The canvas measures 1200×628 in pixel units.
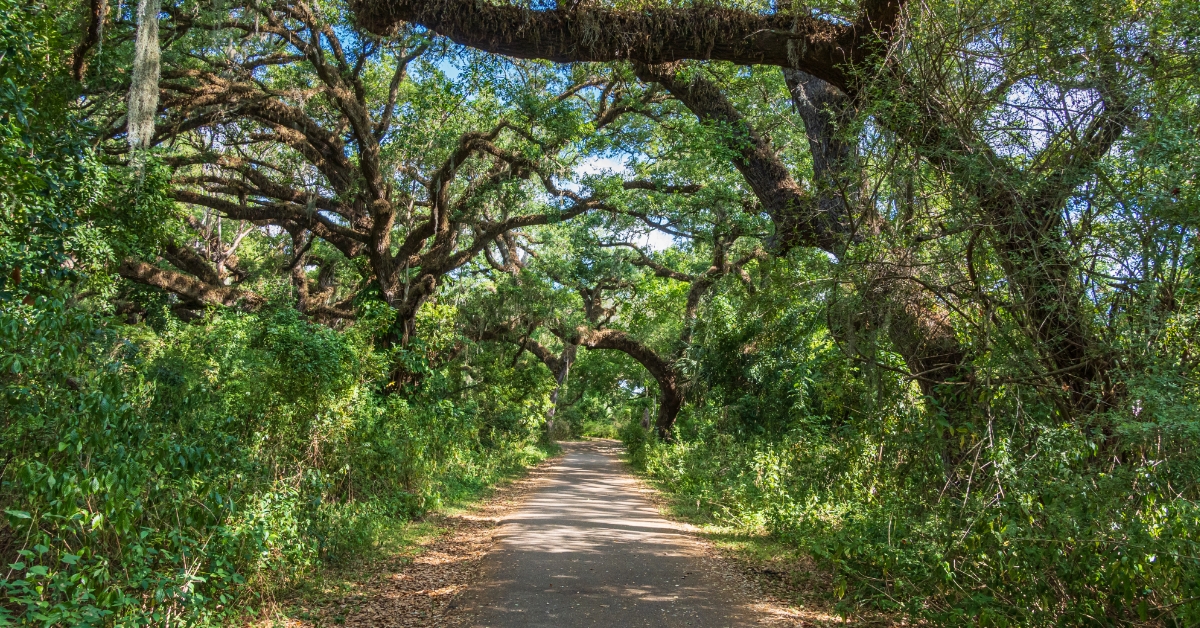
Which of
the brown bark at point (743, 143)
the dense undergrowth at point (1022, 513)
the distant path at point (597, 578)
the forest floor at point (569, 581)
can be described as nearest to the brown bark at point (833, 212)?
the brown bark at point (743, 143)

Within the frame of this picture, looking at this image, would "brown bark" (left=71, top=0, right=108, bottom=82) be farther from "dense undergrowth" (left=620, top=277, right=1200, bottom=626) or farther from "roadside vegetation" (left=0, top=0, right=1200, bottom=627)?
"dense undergrowth" (left=620, top=277, right=1200, bottom=626)

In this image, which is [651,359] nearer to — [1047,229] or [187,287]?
[187,287]

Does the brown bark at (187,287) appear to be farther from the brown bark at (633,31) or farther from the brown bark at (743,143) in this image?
the brown bark at (743,143)

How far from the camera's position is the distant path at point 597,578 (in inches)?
214

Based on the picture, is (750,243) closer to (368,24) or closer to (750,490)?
(750,490)

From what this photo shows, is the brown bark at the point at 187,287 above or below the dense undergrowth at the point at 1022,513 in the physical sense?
above

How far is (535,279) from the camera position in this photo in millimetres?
16000

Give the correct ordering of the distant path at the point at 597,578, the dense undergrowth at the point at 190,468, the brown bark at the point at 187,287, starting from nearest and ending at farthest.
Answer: the dense undergrowth at the point at 190,468 < the distant path at the point at 597,578 < the brown bark at the point at 187,287

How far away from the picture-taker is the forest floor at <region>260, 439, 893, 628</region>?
548 centimetres

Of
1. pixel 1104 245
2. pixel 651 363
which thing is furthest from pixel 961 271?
pixel 651 363

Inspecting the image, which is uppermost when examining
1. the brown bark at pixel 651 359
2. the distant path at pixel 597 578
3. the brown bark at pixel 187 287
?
the brown bark at pixel 187 287

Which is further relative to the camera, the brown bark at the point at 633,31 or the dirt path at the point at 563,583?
the brown bark at the point at 633,31

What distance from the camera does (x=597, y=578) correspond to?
663cm

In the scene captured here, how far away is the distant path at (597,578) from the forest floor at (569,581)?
1 cm
